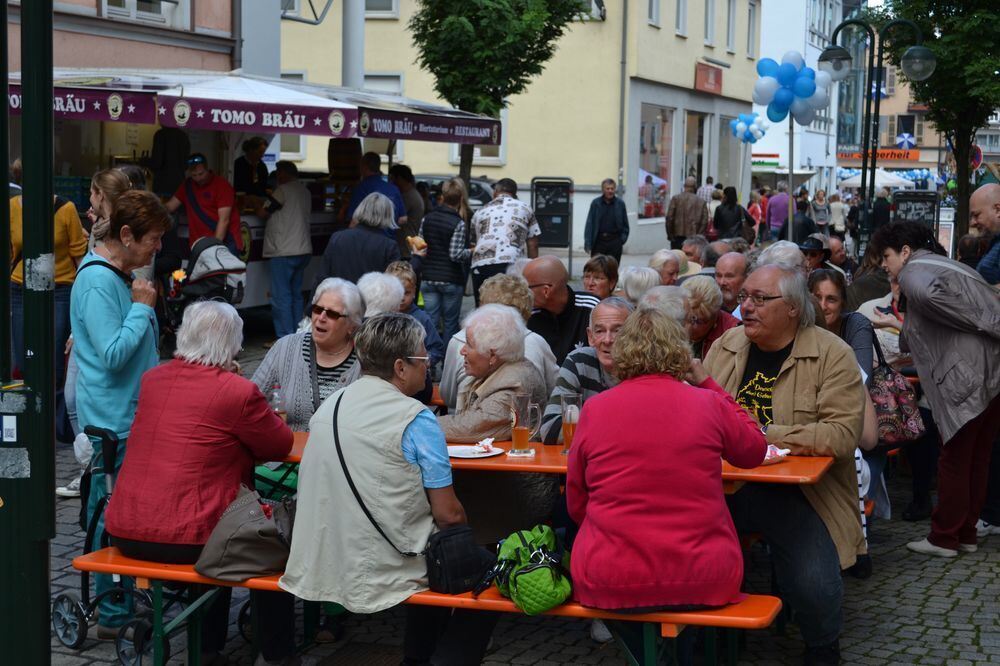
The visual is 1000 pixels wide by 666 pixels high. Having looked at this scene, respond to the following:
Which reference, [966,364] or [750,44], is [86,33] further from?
[750,44]

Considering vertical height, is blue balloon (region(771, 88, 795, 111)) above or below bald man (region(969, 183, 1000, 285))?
above

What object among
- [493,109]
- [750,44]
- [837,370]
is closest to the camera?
[837,370]

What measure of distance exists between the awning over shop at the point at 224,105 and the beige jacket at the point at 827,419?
776 centimetres

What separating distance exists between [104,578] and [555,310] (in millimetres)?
3061

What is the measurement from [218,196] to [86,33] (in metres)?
4.49

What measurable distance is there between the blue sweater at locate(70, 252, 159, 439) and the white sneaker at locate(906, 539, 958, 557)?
4149 millimetres

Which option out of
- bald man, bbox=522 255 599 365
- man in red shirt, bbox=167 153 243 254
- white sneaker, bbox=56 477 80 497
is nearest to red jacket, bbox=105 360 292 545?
bald man, bbox=522 255 599 365

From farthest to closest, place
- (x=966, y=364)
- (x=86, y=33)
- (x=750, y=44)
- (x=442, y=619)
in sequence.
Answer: (x=750, y=44) → (x=86, y=33) → (x=966, y=364) → (x=442, y=619)

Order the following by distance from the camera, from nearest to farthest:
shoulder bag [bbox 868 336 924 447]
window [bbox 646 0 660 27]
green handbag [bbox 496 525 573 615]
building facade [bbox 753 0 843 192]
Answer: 1. green handbag [bbox 496 525 573 615]
2. shoulder bag [bbox 868 336 924 447]
3. window [bbox 646 0 660 27]
4. building facade [bbox 753 0 843 192]

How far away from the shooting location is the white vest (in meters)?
4.58

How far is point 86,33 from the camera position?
1611 centimetres

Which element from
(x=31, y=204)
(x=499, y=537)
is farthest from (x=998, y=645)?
(x=31, y=204)

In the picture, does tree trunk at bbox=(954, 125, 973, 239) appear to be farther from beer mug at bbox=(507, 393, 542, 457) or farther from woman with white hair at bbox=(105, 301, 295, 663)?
woman with white hair at bbox=(105, 301, 295, 663)

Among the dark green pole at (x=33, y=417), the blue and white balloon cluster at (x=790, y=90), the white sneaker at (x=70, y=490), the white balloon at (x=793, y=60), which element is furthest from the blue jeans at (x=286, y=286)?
the dark green pole at (x=33, y=417)
